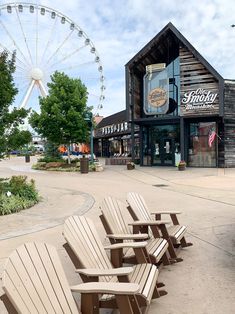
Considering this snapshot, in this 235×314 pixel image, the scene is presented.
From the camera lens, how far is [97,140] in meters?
52.2

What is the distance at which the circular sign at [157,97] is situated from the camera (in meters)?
26.2

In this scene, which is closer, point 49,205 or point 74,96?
point 49,205

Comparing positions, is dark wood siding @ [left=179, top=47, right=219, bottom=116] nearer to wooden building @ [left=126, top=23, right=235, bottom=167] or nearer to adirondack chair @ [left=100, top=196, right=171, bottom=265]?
wooden building @ [left=126, top=23, right=235, bottom=167]

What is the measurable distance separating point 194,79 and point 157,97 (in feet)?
9.77

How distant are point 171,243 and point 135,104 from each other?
22902 mm

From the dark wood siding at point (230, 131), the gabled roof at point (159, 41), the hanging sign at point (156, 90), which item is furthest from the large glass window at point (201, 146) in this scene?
the gabled roof at point (159, 41)

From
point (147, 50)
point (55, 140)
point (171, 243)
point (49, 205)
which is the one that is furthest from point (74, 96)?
point (171, 243)

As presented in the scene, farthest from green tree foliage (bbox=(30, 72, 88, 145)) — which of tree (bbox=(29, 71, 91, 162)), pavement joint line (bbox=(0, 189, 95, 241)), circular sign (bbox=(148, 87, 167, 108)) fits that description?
pavement joint line (bbox=(0, 189, 95, 241))

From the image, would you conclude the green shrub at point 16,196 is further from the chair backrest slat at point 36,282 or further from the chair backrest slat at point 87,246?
the chair backrest slat at point 36,282

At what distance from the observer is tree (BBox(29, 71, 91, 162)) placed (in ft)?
83.8

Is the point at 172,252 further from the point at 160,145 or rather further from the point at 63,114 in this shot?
the point at 160,145

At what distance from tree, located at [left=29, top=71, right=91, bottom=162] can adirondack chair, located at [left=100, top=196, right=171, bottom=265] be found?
20563 mm

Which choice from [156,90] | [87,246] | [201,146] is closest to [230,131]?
[201,146]

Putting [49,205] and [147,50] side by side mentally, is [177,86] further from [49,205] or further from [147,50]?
[49,205]
